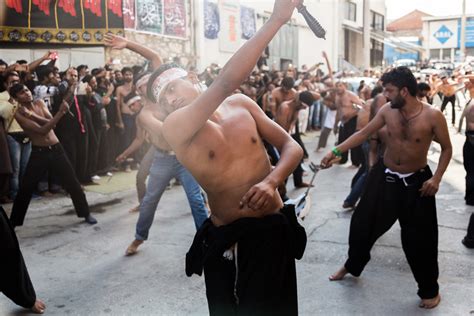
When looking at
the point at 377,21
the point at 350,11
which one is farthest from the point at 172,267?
the point at 377,21

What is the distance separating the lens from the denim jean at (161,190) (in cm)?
509

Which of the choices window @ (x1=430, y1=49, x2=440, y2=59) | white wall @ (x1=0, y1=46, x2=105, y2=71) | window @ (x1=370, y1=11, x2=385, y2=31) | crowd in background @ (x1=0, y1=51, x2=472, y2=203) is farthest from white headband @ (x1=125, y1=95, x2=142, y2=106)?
window @ (x1=430, y1=49, x2=440, y2=59)

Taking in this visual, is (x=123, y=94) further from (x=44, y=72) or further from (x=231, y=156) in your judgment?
(x=231, y=156)

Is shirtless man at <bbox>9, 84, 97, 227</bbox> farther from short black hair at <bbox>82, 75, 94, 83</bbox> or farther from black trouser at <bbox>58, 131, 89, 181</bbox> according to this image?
short black hair at <bbox>82, 75, 94, 83</bbox>

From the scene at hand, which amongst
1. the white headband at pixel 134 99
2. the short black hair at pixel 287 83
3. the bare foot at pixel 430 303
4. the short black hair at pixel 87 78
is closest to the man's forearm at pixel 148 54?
the bare foot at pixel 430 303

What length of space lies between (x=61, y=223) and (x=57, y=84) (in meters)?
2.92

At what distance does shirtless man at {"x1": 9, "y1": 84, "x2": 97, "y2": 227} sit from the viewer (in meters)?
6.04

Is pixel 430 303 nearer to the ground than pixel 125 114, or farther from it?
nearer to the ground

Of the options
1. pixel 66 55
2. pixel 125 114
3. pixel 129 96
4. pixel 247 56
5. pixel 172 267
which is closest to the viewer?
pixel 247 56

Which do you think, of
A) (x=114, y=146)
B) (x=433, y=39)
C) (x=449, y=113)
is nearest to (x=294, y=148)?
(x=114, y=146)

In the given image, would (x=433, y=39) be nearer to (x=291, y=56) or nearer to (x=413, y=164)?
(x=291, y=56)

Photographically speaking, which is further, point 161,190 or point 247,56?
point 161,190

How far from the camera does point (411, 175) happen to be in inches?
161

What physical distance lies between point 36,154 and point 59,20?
5.98 meters
